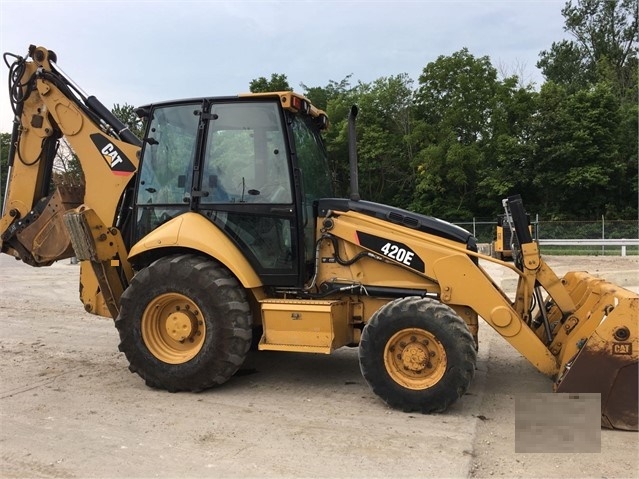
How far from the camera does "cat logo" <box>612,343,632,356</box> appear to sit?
13.5ft

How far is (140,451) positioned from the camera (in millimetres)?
3891

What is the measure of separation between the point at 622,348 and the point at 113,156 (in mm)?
5097

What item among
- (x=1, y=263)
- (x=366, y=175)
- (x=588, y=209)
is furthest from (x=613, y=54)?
(x=1, y=263)

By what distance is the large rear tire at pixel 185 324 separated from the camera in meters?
5.06

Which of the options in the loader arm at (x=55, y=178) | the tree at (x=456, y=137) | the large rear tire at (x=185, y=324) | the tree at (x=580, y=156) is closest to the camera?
the large rear tire at (x=185, y=324)

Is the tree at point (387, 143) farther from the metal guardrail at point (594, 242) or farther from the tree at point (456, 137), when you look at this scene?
the metal guardrail at point (594, 242)

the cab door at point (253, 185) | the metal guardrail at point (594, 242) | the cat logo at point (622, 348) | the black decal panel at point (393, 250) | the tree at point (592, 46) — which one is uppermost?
the tree at point (592, 46)

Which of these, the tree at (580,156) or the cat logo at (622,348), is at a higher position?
the tree at (580,156)

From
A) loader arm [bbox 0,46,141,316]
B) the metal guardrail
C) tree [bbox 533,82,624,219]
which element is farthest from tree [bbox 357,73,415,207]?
loader arm [bbox 0,46,141,316]

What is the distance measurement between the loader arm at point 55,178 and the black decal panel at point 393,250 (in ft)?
8.42

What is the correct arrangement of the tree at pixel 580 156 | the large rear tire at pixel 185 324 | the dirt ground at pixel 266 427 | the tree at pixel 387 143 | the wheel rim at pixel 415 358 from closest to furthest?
the dirt ground at pixel 266 427 → the wheel rim at pixel 415 358 → the large rear tire at pixel 185 324 → the tree at pixel 580 156 → the tree at pixel 387 143

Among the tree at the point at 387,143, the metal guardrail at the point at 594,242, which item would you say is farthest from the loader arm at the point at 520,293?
the tree at the point at 387,143

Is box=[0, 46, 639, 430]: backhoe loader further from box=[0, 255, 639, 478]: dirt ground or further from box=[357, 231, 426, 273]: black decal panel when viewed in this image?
box=[0, 255, 639, 478]: dirt ground

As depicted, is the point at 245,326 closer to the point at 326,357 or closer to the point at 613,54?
the point at 326,357
